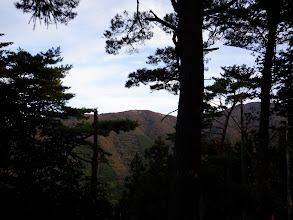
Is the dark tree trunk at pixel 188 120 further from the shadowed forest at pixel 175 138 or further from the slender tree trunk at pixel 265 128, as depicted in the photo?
Result: the slender tree trunk at pixel 265 128

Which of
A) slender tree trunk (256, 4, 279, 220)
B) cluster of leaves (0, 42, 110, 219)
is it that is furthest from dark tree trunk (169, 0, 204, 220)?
slender tree trunk (256, 4, 279, 220)

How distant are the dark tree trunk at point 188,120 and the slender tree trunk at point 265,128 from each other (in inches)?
213

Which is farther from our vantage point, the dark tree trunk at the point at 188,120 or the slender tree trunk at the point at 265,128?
the slender tree trunk at the point at 265,128

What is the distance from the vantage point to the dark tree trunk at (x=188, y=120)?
318 centimetres

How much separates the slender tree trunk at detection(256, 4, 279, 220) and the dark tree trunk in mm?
5415

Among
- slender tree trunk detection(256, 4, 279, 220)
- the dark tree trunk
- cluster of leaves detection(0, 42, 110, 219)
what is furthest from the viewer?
slender tree trunk detection(256, 4, 279, 220)

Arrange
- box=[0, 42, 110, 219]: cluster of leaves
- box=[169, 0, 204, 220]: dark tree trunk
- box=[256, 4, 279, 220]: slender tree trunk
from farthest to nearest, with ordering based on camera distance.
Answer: box=[256, 4, 279, 220]: slender tree trunk → box=[0, 42, 110, 219]: cluster of leaves → box=[169, 0, 204, 220]: dark tree trunk

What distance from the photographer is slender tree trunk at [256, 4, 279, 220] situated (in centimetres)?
786

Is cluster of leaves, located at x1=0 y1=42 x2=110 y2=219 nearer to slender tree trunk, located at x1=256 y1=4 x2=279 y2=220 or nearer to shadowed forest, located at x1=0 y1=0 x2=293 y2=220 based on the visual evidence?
shadowed forest, located at x1=0 y1=0 x2=293 y2=220

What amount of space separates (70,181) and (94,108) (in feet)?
36.0

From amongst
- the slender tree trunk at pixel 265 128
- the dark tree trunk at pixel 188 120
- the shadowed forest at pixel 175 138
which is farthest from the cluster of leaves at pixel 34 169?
the slender tree trunk at pixel 265 128

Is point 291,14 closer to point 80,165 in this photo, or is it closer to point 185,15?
point 185,15

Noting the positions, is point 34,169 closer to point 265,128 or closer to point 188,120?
point 188,120

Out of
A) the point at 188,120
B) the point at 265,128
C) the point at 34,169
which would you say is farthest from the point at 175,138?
the point at 265,128
